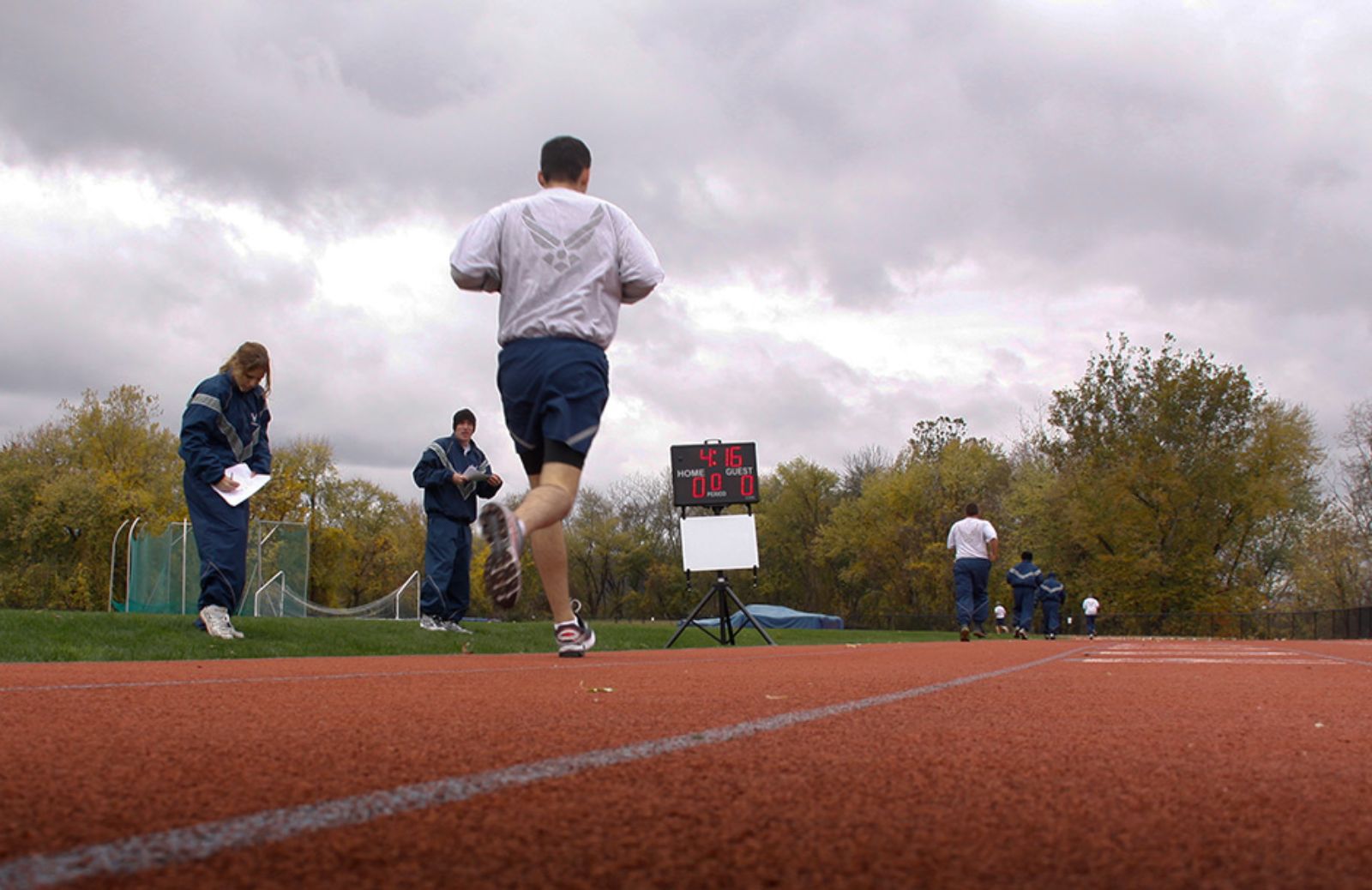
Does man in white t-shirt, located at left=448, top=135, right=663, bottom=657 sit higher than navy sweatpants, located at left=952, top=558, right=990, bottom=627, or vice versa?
man in white t-shirt, located at left=448, top=135, right=663, bottom=657

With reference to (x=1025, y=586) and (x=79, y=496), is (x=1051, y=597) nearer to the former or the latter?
(x=1025, y=586)

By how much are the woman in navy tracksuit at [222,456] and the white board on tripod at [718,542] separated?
8199 millimetres

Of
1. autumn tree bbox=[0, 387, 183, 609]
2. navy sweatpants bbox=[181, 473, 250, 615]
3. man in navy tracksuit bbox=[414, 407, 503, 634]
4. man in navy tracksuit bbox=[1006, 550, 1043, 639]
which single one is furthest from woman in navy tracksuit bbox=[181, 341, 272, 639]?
autumn tree bbox=[0, 387, 183, 609]

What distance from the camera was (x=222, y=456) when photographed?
696cm

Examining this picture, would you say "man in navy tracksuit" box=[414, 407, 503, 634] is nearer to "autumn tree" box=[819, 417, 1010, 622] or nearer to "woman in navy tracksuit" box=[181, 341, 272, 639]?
"woman in navy tracksuit" box=[181, 341, 272, 639]

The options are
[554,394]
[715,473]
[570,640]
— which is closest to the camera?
[554,394]

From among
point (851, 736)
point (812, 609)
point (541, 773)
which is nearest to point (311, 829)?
point (541, 773)

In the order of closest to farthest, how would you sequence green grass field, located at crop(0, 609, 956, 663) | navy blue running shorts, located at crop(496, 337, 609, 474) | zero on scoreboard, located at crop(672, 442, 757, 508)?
navy blue running shorts, located at crop(496, 337, 609, 474) < green grass field, located at crop(0, 609, 956, 663) < zero on scoreboard, located at crop(672, 442, 757, 508)

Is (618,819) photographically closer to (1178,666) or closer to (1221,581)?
(1178,666)

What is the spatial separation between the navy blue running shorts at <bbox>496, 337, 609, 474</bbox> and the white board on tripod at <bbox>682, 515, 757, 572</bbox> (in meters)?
9.86

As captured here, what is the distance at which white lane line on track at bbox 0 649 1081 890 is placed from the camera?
1.14m

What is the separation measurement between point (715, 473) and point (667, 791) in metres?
12.7

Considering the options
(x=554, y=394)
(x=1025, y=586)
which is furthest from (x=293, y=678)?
(x=1025, y=586)

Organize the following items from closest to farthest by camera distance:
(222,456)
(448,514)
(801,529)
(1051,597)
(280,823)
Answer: (280,823) < (222,456) < (448,514) < (1051,597) < (801,529)
